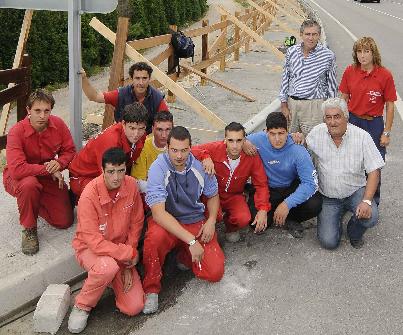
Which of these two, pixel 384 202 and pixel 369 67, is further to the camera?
pixel 384 202

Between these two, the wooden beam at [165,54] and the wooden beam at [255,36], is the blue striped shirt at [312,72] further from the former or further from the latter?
the wooden beam at [255,36]

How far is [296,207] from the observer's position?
4758 millimetres

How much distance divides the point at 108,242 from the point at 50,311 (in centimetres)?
61

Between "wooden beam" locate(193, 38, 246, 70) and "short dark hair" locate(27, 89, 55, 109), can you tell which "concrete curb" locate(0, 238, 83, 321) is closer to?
"short dark hair" locate(27, 89, 55, 109)

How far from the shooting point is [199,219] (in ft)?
14.2

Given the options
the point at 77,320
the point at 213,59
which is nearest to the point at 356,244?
the point at 77,320

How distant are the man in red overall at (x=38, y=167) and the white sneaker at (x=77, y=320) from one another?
84 cm

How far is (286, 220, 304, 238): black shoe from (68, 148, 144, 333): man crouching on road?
1.69 meters

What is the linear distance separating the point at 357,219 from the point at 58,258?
258cm

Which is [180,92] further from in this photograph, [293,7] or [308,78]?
[293,7]

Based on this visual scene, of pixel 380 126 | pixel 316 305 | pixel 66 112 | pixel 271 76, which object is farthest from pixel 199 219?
pixel 271 76

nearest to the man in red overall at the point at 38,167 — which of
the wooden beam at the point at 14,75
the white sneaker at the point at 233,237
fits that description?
the white sneaker at the point at 233,237

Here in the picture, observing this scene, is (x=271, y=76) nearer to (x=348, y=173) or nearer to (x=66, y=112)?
(x=66, y=112)

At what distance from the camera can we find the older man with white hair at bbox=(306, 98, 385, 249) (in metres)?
4.42
